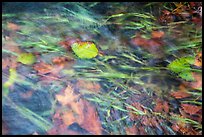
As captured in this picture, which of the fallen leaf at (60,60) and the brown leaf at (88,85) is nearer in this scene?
the brown leaf at (88,85)

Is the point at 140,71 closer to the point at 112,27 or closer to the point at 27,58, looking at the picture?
the point at 112,27

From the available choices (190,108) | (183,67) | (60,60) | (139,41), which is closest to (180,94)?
(190,108)

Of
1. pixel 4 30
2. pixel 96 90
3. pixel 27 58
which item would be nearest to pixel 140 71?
pixel 96 90

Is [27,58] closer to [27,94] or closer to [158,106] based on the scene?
[27,94]

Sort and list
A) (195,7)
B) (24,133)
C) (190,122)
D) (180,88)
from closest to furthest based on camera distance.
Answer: (24,133) < (190,122) < (180,88) < (195,7)

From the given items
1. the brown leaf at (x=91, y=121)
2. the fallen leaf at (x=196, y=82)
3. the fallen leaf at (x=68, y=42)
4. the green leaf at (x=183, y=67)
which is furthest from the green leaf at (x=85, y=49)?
the fallen leaf at (x=196, y=82)

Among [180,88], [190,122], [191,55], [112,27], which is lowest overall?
[190,122]

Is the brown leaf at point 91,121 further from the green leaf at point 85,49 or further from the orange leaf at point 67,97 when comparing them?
the green leaf at point 85,49
